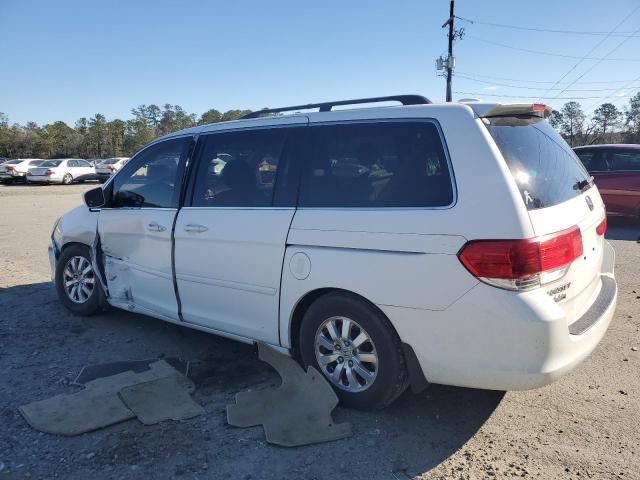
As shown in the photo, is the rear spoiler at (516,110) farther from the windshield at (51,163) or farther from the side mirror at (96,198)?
the windshield at (51,163)

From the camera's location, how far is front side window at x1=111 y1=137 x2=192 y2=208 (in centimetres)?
428

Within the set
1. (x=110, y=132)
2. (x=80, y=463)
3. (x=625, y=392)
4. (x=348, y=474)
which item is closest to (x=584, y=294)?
(x=625, y=392)

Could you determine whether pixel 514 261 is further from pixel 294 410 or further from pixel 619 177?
pixel 619 177

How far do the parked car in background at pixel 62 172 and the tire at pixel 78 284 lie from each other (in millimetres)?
28314

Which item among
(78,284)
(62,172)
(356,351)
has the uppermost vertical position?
(62,172)

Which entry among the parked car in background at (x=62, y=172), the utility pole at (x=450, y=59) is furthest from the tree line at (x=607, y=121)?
the parked car in background at (x=62, y=172)

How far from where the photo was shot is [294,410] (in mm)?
3260

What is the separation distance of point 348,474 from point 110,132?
76.7 m

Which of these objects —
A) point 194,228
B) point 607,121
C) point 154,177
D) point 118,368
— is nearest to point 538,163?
point 194,228

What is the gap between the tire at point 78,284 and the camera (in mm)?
5090

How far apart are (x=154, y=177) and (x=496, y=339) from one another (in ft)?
10.6

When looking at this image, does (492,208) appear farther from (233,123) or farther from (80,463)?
(80,463)

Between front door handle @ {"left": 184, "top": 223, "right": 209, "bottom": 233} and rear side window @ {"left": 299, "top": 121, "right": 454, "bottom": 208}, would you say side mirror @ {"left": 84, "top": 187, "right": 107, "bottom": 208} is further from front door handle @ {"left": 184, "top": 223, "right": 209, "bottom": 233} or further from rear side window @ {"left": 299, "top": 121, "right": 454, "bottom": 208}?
rear side window @ {"left": 299, "top": 121, "right": 454, "bottom": 208}

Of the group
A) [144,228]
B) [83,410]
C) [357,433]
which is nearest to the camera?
[357,433]
